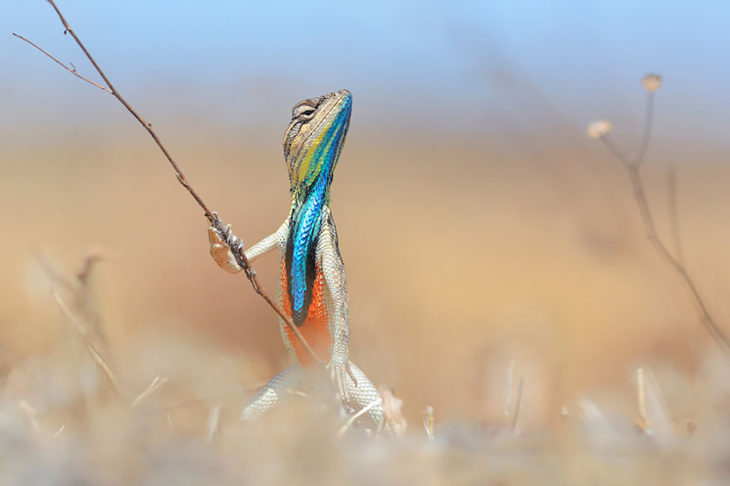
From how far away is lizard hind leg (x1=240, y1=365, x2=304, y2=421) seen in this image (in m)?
2.25

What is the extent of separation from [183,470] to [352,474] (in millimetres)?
225

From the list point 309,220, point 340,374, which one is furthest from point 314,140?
point 340,374

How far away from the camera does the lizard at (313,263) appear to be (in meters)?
2.18

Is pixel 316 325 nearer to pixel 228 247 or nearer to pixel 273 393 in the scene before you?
pixel 273 393

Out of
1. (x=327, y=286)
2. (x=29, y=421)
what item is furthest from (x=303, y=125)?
(x=29, y=421)

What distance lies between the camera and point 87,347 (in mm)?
1697

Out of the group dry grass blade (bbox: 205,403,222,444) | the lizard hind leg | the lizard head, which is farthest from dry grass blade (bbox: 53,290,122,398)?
the lizard head

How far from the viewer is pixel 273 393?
2.28 meters

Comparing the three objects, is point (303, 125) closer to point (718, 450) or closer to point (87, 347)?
point (87, 347)

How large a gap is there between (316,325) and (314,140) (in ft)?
1.96

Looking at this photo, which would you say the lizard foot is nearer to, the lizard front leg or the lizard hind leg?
the lizard hind leg

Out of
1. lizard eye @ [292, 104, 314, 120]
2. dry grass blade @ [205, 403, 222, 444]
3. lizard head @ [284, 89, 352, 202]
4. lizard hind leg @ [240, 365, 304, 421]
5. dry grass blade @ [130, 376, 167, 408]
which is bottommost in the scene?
lizard hind leg @ [240, 365, 304, 421]

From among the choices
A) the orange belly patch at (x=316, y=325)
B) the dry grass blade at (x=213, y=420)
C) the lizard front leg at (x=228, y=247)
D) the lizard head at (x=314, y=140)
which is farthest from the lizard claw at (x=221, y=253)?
the dry grass blade at (x=213, y=420)

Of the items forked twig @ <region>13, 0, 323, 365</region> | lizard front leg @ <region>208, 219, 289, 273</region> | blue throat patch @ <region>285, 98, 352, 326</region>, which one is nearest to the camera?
forked twig @ <region>13, 0, 323, 365</region>
